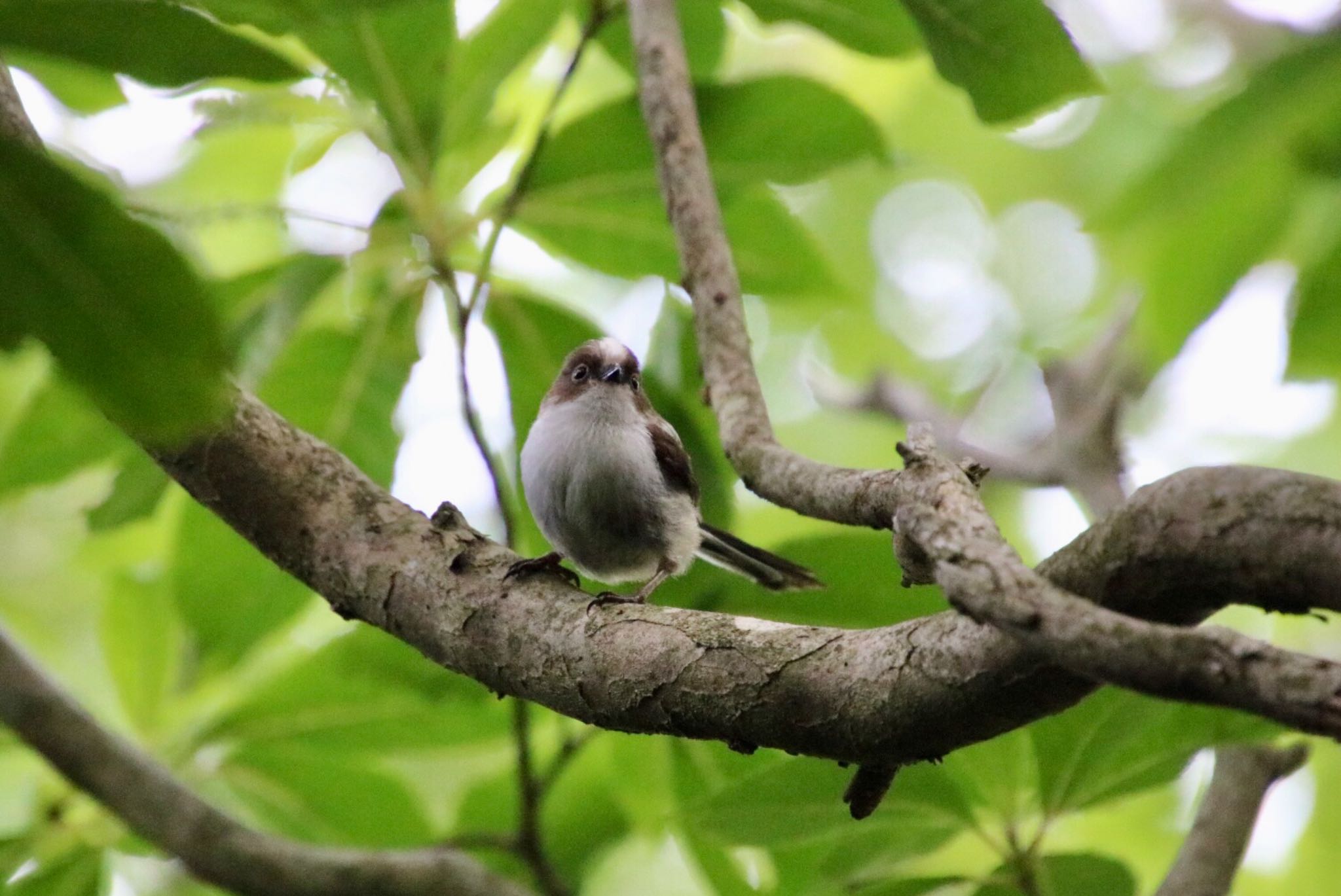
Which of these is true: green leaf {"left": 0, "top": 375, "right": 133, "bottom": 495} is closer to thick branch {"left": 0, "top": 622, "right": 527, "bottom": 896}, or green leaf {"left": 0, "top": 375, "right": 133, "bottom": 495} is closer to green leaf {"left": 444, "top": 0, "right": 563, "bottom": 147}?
green leaf {"left": 444, "top": 0, "right": 563, "bottom": 147}

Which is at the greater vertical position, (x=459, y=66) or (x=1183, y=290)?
(x=459, y=66)

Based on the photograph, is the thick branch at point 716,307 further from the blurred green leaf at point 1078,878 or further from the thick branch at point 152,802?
the blurred green leaf at point 1078,878

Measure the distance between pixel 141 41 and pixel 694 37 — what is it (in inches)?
82.6

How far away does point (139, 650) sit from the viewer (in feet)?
Answer: 12.7

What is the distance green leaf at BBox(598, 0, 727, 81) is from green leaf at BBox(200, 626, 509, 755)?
190 cm

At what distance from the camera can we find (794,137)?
11.6 ft

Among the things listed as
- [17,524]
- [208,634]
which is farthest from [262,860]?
[17,524]

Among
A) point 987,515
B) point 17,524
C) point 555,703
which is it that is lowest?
point 987,515

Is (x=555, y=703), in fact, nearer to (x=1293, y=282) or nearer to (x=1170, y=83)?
(x=1293, y=282)

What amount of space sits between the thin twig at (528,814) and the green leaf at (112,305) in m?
2.05

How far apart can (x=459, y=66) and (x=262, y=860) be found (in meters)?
2.46

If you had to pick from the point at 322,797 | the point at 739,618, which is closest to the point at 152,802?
the point at 739,618

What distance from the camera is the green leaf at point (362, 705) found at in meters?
3.62

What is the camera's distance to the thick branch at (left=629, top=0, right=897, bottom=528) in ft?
6.74
